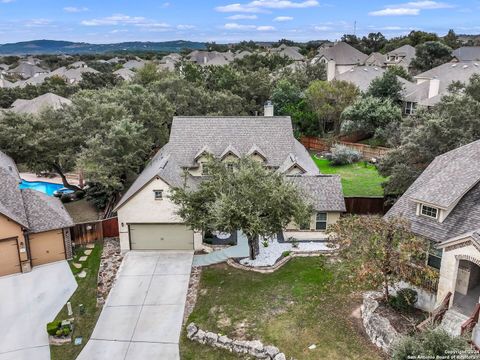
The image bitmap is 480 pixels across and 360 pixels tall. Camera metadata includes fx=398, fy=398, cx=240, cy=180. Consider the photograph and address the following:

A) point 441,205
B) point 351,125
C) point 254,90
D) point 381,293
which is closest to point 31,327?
point 381,293

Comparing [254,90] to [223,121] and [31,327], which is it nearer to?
[223,121]

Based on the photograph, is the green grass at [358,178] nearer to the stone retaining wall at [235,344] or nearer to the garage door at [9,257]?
the stone retaining wall at [235,344]

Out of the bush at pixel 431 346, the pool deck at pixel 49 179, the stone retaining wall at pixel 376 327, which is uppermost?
the bush at pixel 431 346

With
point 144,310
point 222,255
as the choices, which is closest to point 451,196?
point 222,255

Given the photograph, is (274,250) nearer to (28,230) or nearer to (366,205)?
(366,205)

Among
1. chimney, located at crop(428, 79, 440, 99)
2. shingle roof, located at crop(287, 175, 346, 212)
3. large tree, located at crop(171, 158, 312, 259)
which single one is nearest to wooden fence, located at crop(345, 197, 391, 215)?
shingle roof, located at crop(287, 175, 346, 212)

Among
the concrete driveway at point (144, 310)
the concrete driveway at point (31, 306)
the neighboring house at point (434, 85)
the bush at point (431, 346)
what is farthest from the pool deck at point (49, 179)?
the neighboring house at point (434, 85)

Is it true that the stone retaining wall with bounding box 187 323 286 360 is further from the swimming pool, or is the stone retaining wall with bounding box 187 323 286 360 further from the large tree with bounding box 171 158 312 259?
the swimming pool
